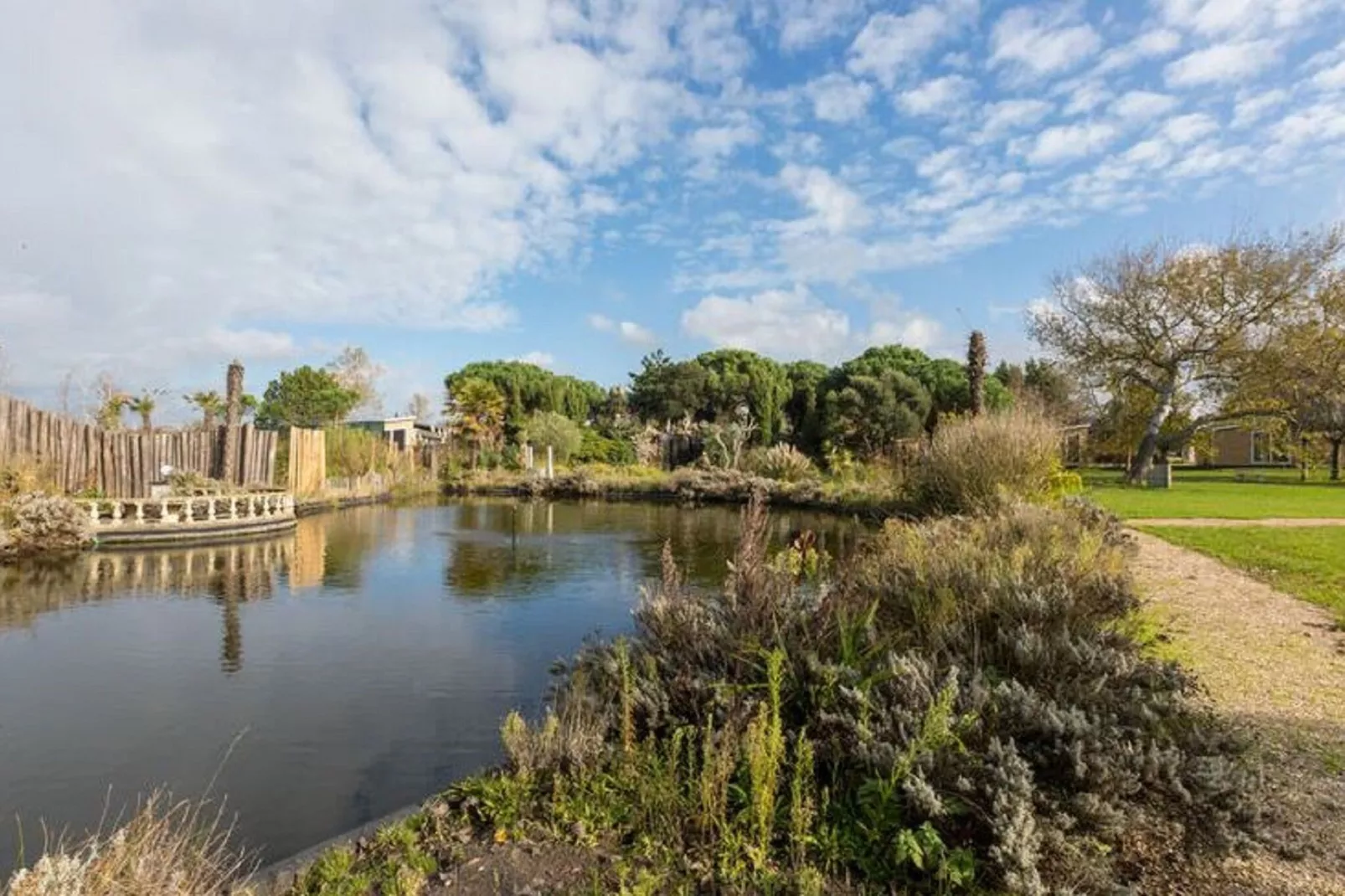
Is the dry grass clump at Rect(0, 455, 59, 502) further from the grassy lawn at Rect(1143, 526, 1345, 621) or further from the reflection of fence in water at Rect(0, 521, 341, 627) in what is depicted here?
the grassy lawn at Rect(1143, 526, 1345, 621)

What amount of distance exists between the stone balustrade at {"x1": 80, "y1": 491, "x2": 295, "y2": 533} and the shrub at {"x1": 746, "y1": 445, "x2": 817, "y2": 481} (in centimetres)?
1258

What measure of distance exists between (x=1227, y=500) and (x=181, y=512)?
1812 cm

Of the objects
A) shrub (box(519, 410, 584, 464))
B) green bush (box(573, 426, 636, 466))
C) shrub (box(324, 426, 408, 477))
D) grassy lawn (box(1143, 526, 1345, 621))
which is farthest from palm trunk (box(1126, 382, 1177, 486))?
shrub (box(324, 426, 408, 477))

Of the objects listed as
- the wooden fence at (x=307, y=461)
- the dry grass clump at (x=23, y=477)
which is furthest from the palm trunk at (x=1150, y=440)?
the dry grass clump at (x=23, y=477)

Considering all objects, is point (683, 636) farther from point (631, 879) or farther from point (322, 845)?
point (322, 845)

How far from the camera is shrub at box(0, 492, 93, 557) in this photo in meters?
9.38

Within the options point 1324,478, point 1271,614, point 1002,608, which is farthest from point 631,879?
point 1324,478

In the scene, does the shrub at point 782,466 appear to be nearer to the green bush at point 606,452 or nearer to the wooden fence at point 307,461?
the green bush at point 606,452

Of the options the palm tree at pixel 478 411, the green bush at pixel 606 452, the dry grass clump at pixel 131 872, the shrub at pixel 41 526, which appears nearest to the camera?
the dry grass clump at pixel 131 872

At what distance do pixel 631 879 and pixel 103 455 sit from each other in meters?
16.0

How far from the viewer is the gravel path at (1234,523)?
32.5 ft

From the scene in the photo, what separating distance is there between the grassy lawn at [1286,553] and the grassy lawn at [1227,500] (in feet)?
5.53

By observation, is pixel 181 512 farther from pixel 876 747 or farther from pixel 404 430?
pixel 404 430

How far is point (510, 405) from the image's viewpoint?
3575 cm
